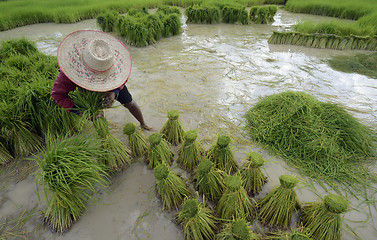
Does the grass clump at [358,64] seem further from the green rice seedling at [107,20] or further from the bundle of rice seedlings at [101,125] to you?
the green rice seedling at [107,20]

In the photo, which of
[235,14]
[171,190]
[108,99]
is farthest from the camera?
[235,14]

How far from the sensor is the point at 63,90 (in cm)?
175

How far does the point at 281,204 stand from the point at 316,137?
1.18 m

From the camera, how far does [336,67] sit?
4.24 metres

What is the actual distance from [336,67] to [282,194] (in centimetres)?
437

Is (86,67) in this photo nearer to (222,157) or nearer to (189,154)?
(189,154)

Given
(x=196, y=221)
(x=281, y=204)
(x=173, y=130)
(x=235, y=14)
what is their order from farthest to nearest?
(x=235, y=14) < (x=173, y=130) < (x=281, y=204) < (x=196, y=221)

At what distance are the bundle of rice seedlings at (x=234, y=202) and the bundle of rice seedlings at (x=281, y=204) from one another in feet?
0.50

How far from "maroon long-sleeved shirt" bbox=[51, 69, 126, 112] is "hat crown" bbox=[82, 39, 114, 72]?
0.29 meters

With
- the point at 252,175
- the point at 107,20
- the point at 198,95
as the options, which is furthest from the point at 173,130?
the point at 107,20

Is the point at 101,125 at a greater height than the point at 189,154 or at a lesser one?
greater

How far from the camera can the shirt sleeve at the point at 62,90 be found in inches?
67.9

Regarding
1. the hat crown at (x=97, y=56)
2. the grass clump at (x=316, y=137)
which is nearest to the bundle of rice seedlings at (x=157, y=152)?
the hat crown at (x=97, y=56)

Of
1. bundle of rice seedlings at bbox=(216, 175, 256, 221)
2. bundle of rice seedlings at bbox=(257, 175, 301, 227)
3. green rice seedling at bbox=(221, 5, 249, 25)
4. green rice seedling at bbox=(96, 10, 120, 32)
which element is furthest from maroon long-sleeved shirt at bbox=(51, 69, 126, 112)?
green rice seedling at bbox=(221, 5, 249, 25)
